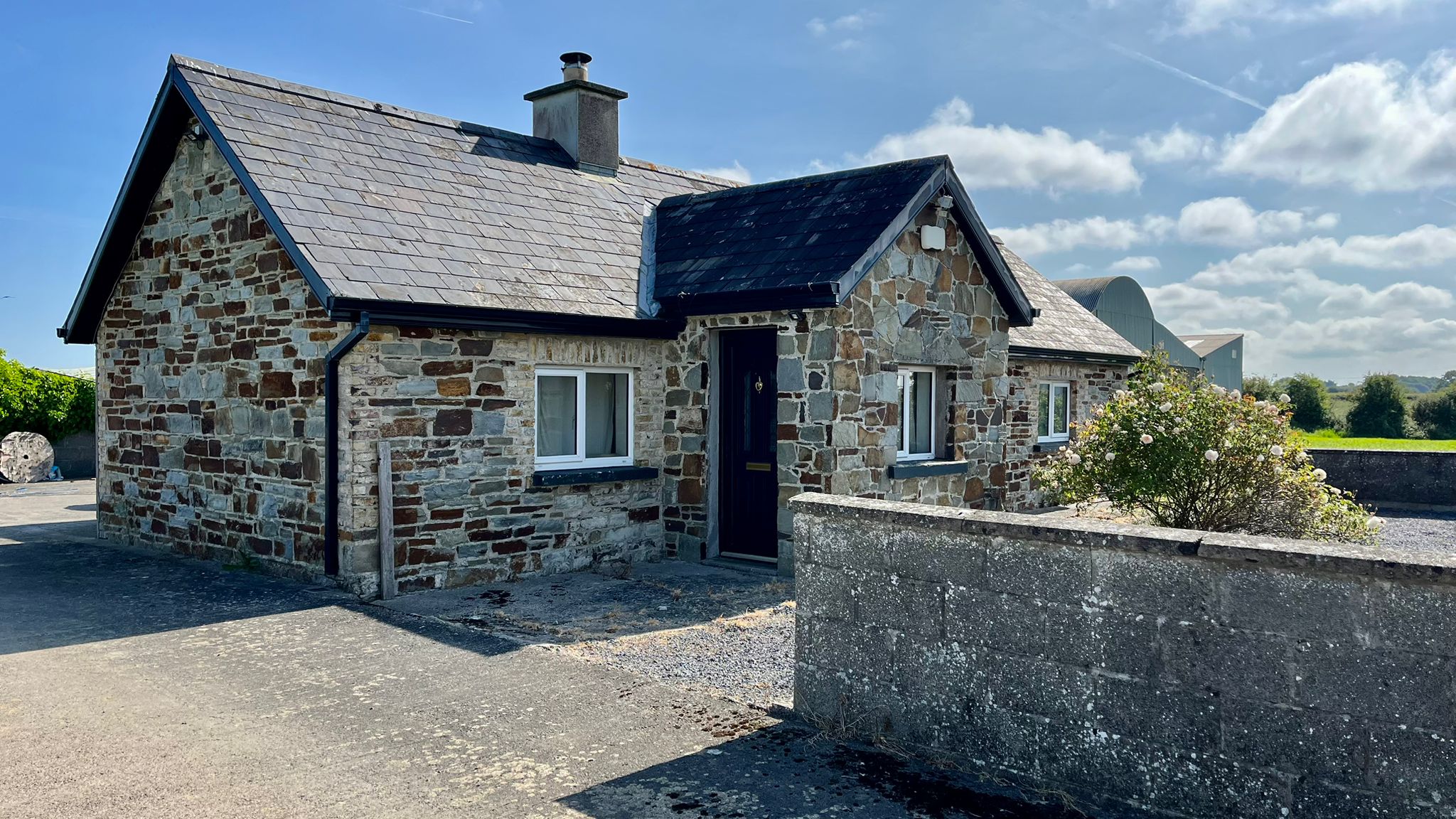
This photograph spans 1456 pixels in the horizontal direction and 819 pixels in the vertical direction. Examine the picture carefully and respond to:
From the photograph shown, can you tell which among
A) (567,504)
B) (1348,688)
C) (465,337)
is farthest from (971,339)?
(1348,688)

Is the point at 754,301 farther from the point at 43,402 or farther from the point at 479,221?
the point at 43,402

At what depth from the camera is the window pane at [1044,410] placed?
17.4 meters

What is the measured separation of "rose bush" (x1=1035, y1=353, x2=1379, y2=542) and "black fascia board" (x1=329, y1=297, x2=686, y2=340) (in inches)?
192

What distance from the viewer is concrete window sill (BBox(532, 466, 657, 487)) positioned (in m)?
10.6

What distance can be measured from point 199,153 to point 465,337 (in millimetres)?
4087

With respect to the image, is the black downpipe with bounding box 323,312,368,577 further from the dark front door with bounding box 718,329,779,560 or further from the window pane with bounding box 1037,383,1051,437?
the window pane with bounding box 1037,383,1051,437

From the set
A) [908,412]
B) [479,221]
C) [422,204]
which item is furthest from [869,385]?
[422,204]

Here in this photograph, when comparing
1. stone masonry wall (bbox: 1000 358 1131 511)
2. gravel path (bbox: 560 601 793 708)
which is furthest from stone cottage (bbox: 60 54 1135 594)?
stone masonry wall (bbox: 1000 358 1131 511)

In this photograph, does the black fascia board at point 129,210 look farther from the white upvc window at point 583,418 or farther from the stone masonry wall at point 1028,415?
the stone masonry wall at point 1028,415

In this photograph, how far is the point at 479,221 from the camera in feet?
37.7

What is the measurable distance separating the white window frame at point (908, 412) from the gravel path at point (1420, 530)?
529cm

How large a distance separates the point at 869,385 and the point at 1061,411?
8.37m

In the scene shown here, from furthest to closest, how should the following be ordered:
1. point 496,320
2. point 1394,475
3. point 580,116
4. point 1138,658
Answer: point 1394,475 < point 580,116 < point 496,320 < point 1138,658

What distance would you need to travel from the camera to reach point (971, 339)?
12547 mm
